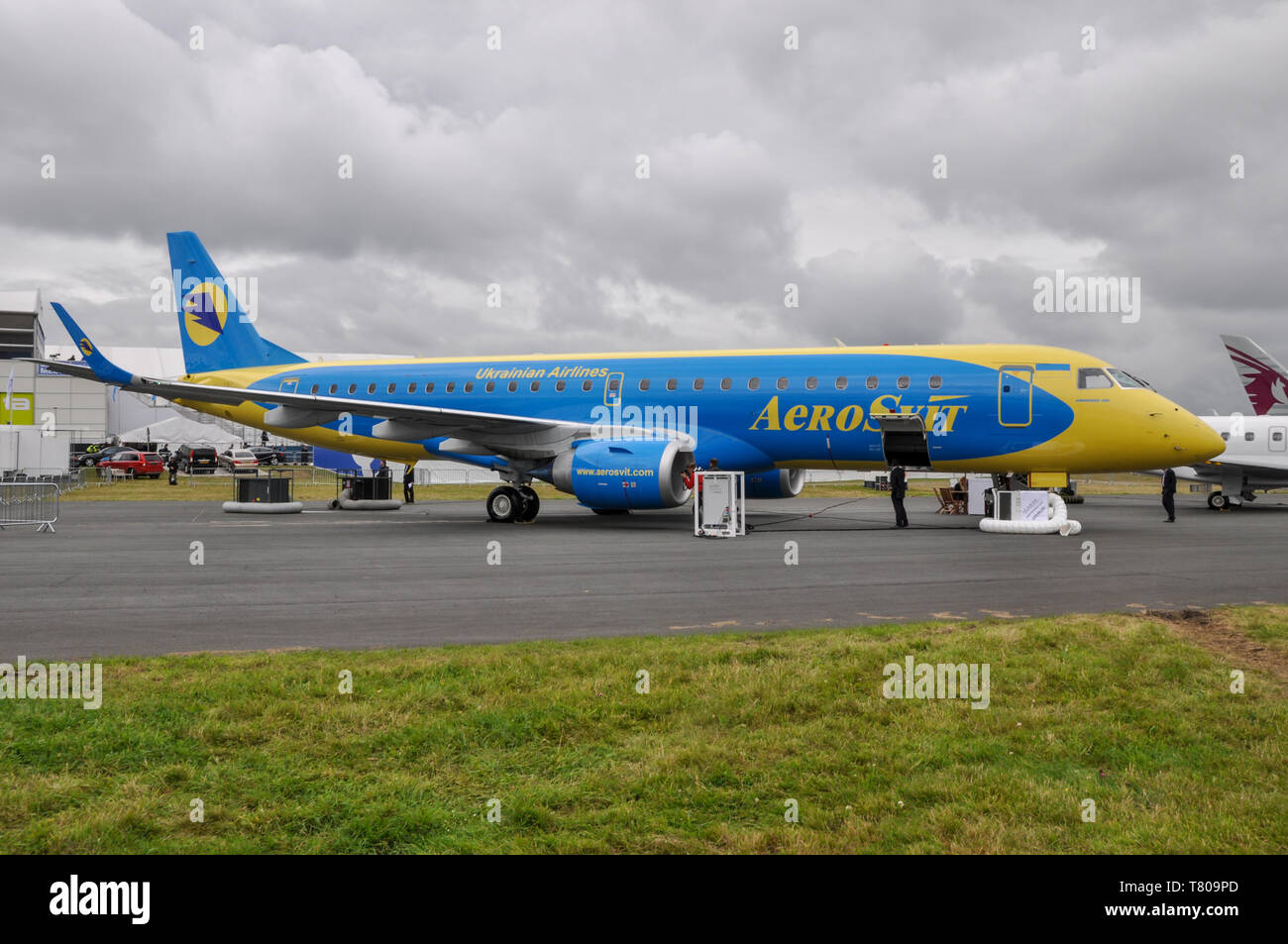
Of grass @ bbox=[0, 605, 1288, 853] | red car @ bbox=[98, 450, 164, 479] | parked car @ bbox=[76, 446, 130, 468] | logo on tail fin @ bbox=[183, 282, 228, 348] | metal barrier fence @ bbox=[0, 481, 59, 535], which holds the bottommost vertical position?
grass @ bbox=[0, 605, 1288, 853]

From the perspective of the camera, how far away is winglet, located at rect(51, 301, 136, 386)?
18.0 meters

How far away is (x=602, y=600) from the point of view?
9688 mm

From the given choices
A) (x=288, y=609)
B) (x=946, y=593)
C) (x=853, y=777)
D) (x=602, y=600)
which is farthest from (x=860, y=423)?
(x=853, y=777)

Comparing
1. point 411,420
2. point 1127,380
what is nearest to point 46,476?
point 411,420

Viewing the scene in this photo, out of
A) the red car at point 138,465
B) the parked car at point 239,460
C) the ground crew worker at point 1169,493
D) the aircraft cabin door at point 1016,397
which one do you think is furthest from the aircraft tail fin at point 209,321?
the parked car at point 239,460

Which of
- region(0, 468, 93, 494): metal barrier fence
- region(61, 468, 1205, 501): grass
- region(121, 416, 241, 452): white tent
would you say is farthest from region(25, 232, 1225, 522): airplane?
region(121, 416, 241, 452): white tent

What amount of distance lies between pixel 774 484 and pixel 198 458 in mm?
55883

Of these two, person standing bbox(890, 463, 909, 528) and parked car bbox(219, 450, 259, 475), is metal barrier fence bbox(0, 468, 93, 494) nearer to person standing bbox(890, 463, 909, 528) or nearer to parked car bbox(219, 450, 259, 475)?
parked car bbox(219, 450, 259, 475)

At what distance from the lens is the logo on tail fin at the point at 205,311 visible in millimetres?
26750

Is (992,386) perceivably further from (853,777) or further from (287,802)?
(287,802)

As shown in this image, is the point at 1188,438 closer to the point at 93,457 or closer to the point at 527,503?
the point at 527,503

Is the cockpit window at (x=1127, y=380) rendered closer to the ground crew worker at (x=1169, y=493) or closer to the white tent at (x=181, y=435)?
the ground crew worker at (x=1169, y=493)

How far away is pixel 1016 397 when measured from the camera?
734 inches

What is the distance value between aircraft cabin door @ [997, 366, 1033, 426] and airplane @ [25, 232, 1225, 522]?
0.09 feet
